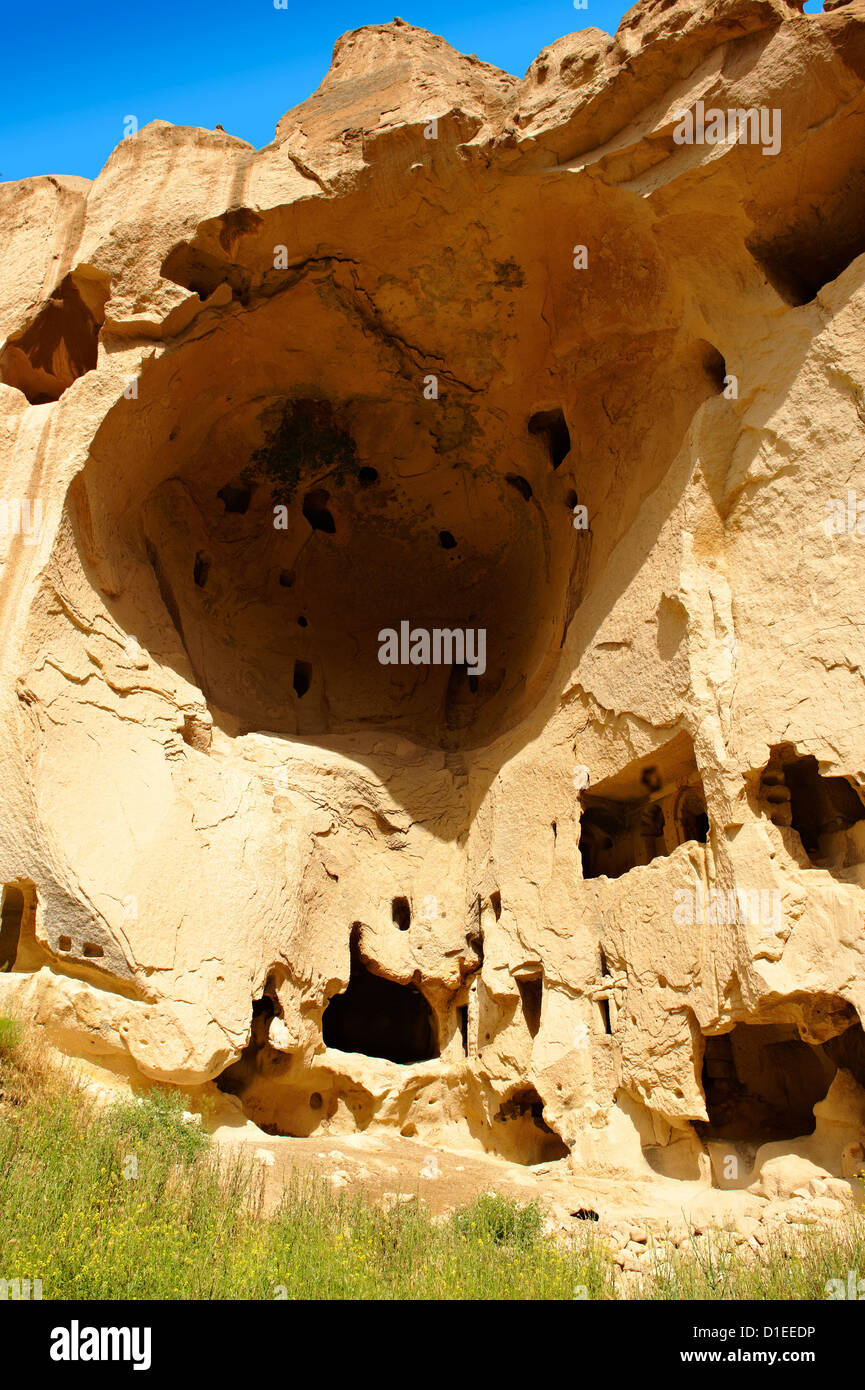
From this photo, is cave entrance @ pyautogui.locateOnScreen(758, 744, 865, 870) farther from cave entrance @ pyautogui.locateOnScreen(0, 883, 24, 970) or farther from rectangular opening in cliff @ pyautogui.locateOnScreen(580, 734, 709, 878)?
cave entrance @ pyautogui.locateOnScreen(0, 883, 24, 970)

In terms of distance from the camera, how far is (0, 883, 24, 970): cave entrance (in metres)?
7.55

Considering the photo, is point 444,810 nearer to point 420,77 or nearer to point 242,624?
point 242,624

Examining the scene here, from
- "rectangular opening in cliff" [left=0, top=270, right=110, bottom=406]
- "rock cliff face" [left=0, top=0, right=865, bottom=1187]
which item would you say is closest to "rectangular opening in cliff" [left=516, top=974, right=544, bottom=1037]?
"rock cliff face" [left=0, top=0, right=865, bottom=1187]

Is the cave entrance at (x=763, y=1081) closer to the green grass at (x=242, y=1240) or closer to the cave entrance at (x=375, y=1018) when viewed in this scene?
the green grass at (x=242, y=1240)

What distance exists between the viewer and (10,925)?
24.9 feet

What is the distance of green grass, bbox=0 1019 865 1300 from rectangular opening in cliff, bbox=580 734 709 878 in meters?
3.18

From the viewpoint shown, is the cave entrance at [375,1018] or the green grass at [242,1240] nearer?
the green grass at [242,1240]

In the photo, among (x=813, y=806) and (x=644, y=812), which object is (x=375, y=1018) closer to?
(x=644, y=812)

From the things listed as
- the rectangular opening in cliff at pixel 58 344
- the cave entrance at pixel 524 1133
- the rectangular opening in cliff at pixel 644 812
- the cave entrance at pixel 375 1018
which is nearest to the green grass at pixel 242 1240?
the cave entrance at pixel 524 1133

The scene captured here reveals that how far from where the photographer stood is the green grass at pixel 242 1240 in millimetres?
4605

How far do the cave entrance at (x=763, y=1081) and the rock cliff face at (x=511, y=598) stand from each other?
0.03 meters

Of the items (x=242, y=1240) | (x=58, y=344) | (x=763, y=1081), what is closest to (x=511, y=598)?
(x=58, y=344)

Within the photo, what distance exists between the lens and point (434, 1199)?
6879 millimetres

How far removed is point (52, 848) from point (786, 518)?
556 cm
